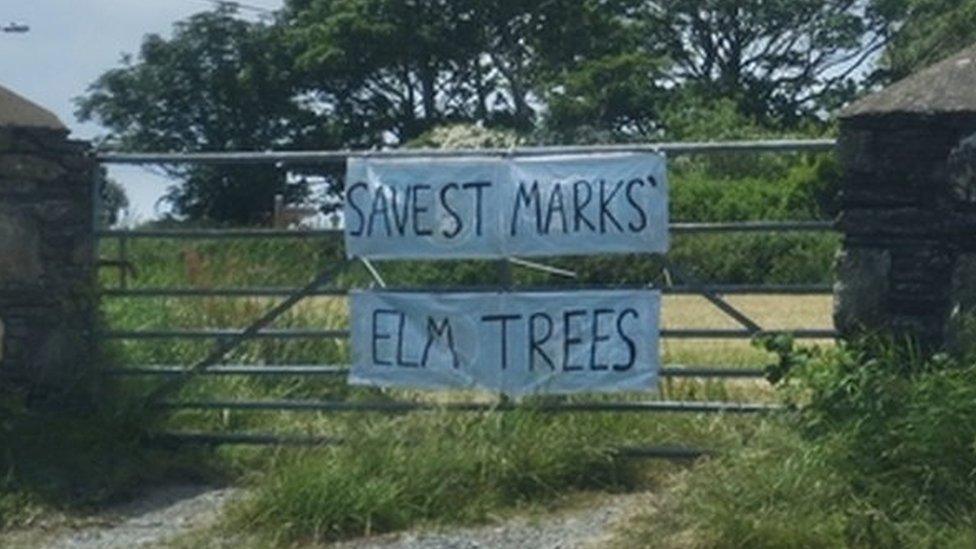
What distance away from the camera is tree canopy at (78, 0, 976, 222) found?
153 ft

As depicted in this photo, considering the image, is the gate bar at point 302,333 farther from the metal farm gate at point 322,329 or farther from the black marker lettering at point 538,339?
the black marker lettering at point 538,339

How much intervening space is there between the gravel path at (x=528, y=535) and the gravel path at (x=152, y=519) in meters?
1.01

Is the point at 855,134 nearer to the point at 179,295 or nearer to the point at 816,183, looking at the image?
the point at 179,295

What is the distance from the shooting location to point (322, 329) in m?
12.1

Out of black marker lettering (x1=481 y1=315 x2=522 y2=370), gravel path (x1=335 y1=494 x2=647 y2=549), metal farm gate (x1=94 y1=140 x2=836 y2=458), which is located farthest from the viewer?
black marker lettering (x1=481 y1=315 x2=522 y2=370)

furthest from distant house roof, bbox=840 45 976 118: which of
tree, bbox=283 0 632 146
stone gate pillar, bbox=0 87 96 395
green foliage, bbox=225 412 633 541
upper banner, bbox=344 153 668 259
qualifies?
tree, bbox=283 0 632 146

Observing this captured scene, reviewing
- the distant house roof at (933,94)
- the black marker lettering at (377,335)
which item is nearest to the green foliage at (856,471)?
the distant house roof at (933,94)

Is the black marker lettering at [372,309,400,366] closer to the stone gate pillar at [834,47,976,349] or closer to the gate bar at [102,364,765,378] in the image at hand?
the gate bar at [102,364,765,378]

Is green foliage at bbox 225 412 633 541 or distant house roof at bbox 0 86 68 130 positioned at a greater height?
distant house roof at bbox 0 86 68 130

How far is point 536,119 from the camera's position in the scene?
1987 inches

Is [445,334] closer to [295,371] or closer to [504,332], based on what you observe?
[504,332]

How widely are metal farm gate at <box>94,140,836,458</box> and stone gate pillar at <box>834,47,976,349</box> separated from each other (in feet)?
0.85

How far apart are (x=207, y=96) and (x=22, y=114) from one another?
116 feet

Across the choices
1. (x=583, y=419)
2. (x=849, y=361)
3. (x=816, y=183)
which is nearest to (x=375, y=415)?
(x=583, y=419)
